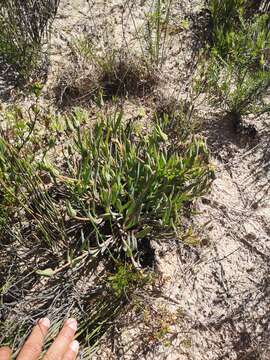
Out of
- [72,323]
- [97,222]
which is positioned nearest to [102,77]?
[97,222]

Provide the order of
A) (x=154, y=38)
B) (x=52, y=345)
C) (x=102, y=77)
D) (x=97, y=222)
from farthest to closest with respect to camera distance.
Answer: (x=154, y=38) → (x=102, y=77) → (x=97, y=222) → (x=52, y=345)

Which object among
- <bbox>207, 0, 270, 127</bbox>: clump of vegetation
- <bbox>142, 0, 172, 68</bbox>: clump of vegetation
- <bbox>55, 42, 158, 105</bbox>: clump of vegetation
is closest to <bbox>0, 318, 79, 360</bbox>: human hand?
<bbox>55, 42, 158, 105</bbox>: clump of vegetation

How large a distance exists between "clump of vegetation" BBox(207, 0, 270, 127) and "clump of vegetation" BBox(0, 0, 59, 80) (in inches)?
46.9

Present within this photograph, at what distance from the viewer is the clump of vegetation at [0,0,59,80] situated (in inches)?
101

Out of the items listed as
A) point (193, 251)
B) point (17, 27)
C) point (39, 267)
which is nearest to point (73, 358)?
point (39, 267)

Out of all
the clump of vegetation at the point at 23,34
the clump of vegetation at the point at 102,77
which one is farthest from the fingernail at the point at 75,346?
the clump of vegetation at the point at 23,34

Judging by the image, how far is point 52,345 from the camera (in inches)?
70.5

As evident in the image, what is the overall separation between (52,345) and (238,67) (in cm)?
197

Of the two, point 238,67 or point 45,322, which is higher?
point 238,67

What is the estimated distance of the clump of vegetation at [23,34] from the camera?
2.57 m

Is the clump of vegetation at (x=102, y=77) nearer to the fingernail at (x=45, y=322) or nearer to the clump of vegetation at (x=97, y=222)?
the clump of vegetation at (x=97, y=222)

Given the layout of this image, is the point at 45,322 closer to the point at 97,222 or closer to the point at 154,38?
the point at 97,222

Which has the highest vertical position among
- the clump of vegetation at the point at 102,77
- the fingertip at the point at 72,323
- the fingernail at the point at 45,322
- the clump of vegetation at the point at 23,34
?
the clump of vegetation at the point at 23,34

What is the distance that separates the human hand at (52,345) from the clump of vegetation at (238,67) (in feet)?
5.24
